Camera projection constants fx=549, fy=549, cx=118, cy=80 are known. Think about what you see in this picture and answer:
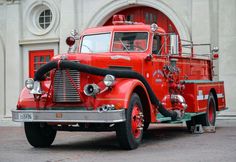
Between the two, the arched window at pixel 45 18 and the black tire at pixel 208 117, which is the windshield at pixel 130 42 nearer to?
the black tire at pixel 208 117

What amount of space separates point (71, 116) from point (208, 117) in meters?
5.55

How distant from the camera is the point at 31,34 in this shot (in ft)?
67.8

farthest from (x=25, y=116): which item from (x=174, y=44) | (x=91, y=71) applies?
(x=174, y=44)

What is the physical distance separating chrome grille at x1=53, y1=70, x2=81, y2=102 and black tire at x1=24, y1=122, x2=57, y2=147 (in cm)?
100

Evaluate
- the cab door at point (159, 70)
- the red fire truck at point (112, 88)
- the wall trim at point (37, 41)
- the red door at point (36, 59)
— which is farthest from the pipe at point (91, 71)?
the red door at point (36, 59)

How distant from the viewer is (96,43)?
39.6 feet

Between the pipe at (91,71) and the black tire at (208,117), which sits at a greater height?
the pipe at (91,71)

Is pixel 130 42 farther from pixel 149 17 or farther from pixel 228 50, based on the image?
pixel 149 17

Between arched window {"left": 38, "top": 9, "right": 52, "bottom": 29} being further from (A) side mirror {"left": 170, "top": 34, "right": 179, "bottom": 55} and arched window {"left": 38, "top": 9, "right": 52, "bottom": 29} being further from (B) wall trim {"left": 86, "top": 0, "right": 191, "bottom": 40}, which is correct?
(A) side mirror {"left": 170, "top": 34, "right": 179, "bottom": 55}

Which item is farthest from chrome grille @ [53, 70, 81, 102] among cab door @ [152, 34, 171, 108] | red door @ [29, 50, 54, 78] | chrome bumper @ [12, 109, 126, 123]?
red door @ [29, 50, 54, 78]

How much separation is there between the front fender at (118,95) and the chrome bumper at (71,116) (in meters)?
0.21

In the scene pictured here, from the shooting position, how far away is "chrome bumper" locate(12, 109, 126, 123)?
9.71 m

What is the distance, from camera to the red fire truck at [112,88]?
10.1m

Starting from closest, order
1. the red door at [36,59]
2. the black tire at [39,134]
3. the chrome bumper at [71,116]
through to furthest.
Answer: the chrome bumper at [71,116] → the black tire at [39,134] → the red door at [36,59]
